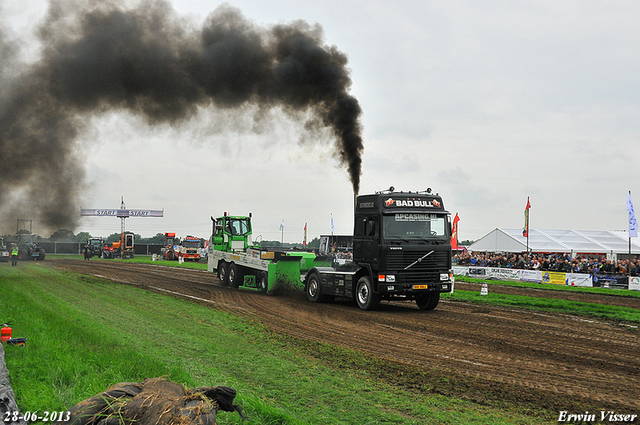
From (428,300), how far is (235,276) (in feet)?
30.7

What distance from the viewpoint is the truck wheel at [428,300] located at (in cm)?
1513

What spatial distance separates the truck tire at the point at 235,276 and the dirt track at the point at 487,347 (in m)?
4.45

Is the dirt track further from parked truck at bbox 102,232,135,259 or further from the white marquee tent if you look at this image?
parked truck at bbox 102,232,135,259

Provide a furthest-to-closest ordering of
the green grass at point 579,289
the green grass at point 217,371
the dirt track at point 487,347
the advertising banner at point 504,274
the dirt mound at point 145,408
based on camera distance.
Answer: the advertising banner at point 504,274
the green grass at point 579,289
the dirt track at point 487,347
the green grass at point 217,371
the dirt mound at point 145,408

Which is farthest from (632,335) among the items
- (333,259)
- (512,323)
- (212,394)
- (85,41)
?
(85,41)

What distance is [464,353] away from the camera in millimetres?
8758

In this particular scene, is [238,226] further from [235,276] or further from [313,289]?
[313,289]

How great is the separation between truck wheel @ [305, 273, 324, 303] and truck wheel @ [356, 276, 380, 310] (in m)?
1.79

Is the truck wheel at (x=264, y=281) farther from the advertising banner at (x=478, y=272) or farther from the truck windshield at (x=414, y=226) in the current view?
the advertising banner at (x=478, y=272)

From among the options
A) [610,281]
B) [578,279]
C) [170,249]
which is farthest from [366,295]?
[170,249]

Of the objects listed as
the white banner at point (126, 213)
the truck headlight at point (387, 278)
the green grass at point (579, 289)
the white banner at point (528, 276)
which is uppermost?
the white banner at point (126, 213)

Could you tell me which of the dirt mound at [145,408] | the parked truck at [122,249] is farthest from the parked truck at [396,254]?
the parked truck at [122,249]

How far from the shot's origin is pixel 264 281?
1917cm

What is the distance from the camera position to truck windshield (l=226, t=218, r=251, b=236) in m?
23.2
